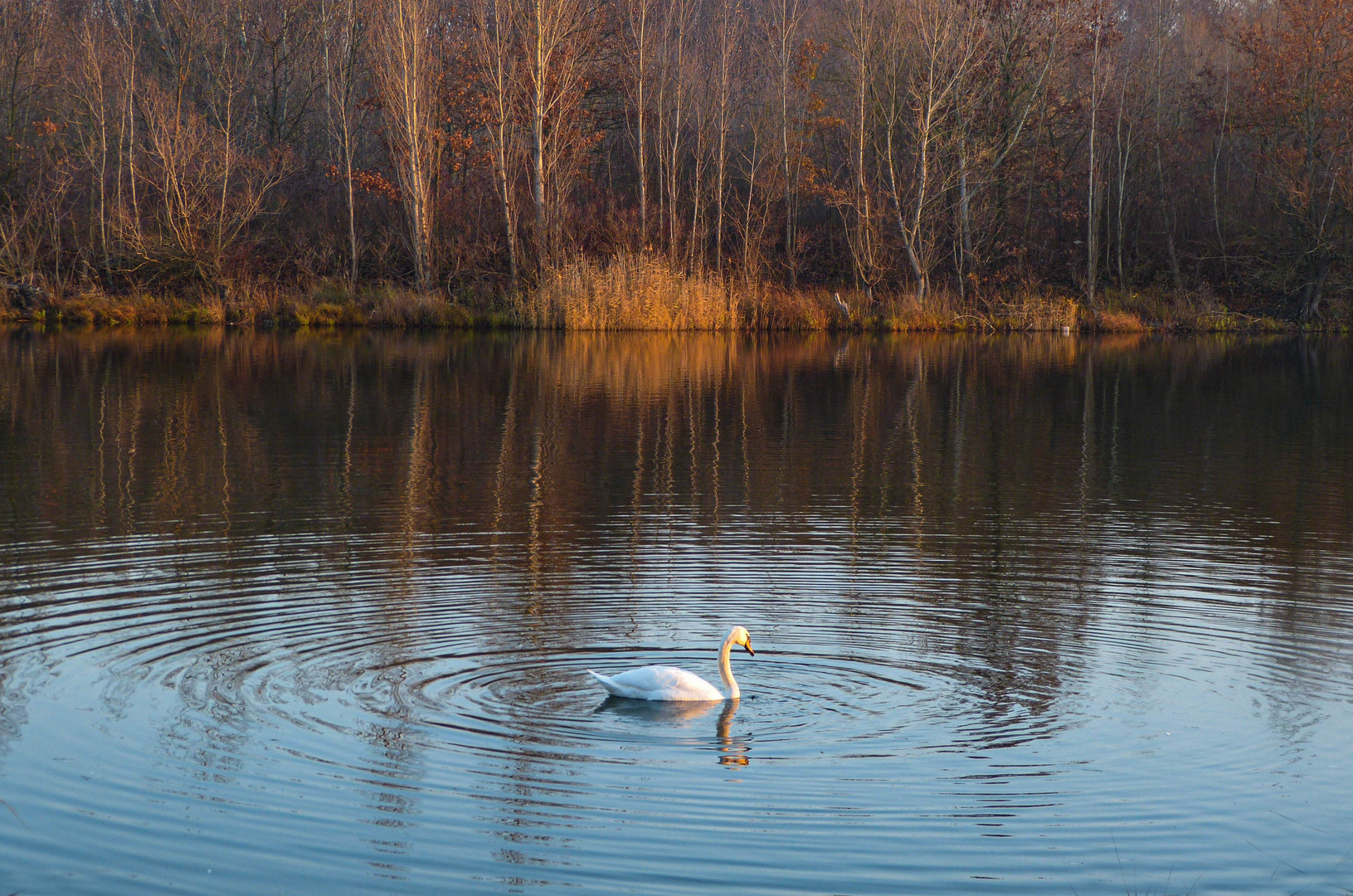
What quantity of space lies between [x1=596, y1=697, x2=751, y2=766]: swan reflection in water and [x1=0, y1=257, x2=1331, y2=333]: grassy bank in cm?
3372

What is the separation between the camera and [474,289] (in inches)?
1777

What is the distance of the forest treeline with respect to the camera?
4322 cm

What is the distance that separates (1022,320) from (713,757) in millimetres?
42539

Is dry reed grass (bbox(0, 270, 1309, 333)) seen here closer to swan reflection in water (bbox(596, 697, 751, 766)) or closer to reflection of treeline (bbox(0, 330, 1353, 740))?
reflection of treeline (bbox(0, 330, 1353, 740))

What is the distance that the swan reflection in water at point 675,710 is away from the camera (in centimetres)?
761

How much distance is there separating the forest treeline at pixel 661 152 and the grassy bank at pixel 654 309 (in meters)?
0.57

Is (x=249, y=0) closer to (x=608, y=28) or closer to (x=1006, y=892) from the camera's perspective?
(x=608, y=28)

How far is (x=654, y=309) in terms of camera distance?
41.8m

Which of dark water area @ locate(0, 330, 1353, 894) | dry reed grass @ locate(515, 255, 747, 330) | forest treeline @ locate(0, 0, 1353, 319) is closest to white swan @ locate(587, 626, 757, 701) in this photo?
dark water area @ locate(0, 330, 1353, 894)

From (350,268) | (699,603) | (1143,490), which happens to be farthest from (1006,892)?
(350,268)

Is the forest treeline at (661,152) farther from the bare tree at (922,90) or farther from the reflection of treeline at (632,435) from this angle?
the reflection of treeline at (632,435)

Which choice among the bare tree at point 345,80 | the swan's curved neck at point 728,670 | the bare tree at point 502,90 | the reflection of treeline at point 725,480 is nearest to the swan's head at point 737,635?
the swan's curved neck at point 728,670

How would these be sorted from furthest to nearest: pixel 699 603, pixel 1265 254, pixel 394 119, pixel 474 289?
pixel 1265 254
pixel 474 289
pixel 394 119
pixel 699 603

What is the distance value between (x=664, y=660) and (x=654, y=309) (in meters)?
33.3
